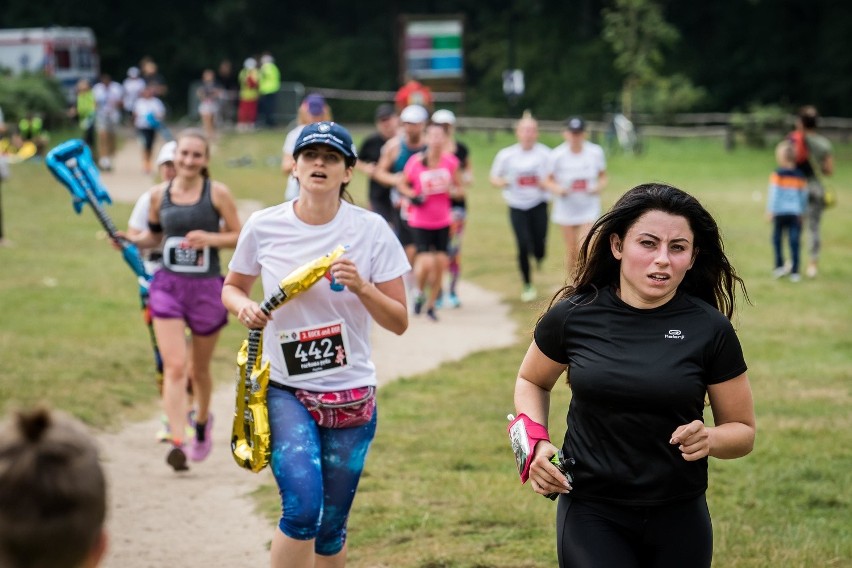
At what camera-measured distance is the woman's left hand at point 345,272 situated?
524cm

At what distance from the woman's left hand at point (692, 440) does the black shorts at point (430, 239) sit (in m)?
9.81

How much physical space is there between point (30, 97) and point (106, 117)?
273 inches

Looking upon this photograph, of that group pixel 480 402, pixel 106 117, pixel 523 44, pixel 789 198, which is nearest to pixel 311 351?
pixel 480 402

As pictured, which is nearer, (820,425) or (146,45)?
(820,425)

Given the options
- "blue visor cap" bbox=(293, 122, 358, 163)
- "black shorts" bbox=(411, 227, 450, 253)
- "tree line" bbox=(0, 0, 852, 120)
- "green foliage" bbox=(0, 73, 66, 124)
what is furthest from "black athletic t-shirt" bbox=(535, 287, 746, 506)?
"tree line" bbox=(0, 0, 852, 120)

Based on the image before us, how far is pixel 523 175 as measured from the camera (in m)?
14.9

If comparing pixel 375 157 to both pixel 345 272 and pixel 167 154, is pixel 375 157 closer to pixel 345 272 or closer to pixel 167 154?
pixel 167 154

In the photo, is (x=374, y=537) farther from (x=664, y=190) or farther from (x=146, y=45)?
(x=146, y=45)

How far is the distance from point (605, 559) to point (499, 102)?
45.1 metres

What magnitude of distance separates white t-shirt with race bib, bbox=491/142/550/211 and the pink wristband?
10577mm

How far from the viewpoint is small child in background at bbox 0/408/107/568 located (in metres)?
2.45

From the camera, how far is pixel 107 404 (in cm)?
1045

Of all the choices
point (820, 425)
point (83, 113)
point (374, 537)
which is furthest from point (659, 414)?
point (83, 113)

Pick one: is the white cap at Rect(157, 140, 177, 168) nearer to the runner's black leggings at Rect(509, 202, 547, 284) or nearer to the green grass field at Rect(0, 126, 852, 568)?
the green grass field at Rect(0, 126, 852, 568)
